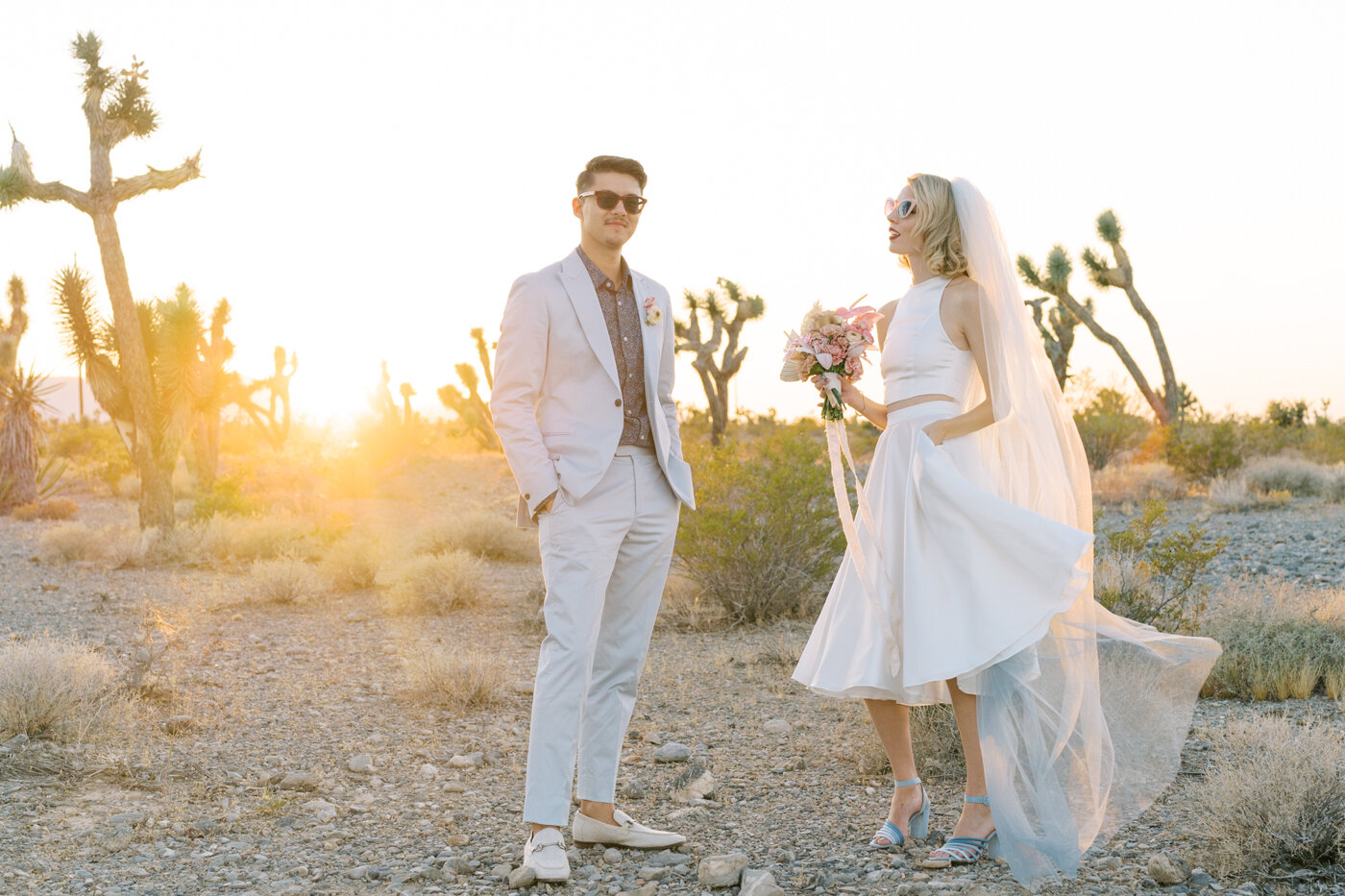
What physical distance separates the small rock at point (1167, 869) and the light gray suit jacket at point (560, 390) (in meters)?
1.79

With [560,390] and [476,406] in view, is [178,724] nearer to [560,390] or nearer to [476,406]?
[560,390]

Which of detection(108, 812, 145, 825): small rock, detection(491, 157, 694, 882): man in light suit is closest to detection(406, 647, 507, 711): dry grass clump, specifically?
detection(108, 812, 145, 825): small rock

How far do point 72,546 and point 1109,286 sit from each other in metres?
20.3

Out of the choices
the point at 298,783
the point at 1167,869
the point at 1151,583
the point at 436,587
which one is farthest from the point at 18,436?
the point at 1167,869

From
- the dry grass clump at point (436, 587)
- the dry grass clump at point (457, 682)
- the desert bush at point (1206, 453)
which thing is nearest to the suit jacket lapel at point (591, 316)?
the dry grass clump at point (457, 682)

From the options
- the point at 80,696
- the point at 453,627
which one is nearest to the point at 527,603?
the point at 453,627

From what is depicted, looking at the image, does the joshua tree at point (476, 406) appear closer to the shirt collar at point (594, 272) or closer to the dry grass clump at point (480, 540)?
the dry grass clump at point (480, 540)

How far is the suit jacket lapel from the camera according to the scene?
3418 mm


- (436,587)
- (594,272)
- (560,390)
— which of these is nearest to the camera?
(560,390)

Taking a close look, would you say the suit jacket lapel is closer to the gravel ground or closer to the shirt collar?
the shirt collar

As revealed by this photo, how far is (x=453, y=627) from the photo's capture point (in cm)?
840

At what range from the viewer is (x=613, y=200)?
3.47m

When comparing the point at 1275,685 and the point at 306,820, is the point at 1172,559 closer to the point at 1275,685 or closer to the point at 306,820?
the point at 1275,685

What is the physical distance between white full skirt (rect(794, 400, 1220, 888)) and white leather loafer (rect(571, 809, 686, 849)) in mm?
735
